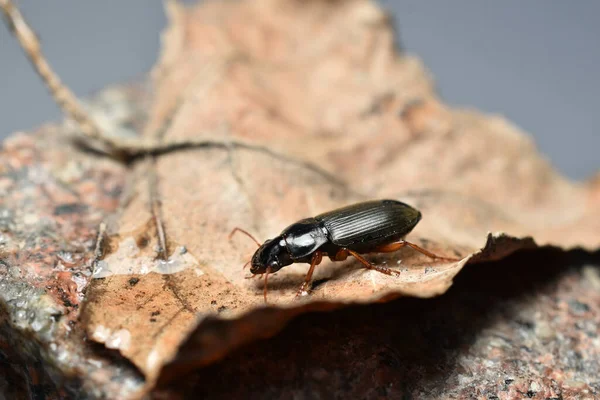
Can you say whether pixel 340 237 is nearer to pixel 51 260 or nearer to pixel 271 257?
pixel 271 257

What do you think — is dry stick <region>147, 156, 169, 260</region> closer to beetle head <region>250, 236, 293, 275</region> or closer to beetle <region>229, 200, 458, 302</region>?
beetle <region>229, 200, 458, 302</region>

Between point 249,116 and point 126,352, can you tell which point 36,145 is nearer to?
point 249,116

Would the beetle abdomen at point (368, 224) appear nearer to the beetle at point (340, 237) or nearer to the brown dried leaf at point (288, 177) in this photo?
the beetle at point (340, 237)

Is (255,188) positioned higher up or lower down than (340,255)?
higher up

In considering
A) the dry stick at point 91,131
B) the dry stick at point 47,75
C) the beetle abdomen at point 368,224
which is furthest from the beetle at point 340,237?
the dry stick at point 47,75

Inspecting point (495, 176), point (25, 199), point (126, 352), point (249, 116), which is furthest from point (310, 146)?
point (126, 352)

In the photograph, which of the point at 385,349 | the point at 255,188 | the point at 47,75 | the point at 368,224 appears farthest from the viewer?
the point at 47,75

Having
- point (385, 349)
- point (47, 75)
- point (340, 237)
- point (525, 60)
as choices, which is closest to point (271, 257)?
point (340, 237)
